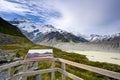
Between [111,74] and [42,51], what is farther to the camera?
[42,51]

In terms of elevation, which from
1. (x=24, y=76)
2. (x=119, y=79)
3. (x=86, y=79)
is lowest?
(x=86, y=79)

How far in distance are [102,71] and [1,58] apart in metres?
38.0

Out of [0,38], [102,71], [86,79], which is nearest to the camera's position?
[102,71]

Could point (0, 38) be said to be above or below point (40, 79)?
above

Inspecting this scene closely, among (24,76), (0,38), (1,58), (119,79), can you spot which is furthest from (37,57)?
(0,38)

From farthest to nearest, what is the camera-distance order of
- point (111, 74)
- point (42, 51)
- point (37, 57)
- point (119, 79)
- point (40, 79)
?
point (40, 79) → point (42, 51) → point (37, 57) → point (111, 74) → point (119, 79)

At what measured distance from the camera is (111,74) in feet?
15.4

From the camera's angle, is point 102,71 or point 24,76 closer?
point 102,71

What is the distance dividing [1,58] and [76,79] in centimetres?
3607

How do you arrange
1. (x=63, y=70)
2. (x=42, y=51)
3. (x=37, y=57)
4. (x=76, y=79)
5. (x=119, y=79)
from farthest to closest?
(x=42, y=51), (x=37, y=57), (x=63, y=70), (x=76, y=79), (x=119, y=79)

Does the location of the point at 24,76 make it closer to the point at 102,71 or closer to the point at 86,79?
the point at 102,71

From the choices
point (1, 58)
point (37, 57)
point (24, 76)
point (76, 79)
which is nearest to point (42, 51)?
point (37, 57)

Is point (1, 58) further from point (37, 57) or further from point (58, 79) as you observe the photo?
point (37, 57)

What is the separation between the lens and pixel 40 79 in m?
14.8
